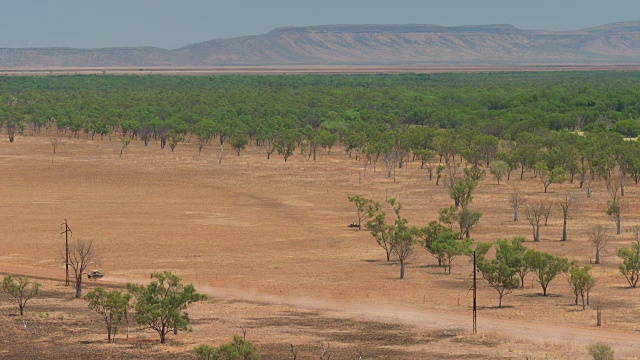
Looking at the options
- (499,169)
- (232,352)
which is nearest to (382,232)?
(232,352)

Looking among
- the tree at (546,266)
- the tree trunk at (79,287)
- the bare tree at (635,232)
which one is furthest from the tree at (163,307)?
the bare tree at (635,232)

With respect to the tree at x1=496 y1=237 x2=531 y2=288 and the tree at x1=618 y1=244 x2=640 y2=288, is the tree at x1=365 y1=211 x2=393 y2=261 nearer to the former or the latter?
the tree at x1=496 y1=237 x2=531 y2=288

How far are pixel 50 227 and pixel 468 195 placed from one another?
36767mm

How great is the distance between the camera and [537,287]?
7038 cm

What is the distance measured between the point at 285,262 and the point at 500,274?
1860 cm

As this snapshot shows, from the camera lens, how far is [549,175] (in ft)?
376

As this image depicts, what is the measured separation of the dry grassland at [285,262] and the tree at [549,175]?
122 cm

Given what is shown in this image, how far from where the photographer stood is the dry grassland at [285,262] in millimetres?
55906

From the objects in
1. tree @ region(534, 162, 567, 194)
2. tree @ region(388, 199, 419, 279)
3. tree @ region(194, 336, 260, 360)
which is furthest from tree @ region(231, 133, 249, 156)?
tree @ region(194, 336, 260, 360)

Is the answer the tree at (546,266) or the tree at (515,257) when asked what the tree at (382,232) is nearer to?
the tree at (515,257)

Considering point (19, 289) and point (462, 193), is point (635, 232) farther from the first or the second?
point (19, 289)

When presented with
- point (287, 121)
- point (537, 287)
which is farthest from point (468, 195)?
point (287, 121)

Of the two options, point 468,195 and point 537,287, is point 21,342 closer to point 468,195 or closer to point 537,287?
point 537,287

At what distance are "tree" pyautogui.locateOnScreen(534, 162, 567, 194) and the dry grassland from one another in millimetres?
1220
